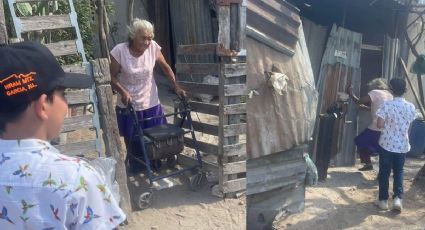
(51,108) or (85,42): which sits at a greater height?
(85,42)

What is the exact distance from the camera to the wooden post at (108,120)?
377 centimetres

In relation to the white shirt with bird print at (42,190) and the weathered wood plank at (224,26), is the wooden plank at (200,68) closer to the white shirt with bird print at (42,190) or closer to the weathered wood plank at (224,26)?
the weathered wood plank at (224,26)

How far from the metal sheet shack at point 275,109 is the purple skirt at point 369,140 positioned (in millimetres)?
2239

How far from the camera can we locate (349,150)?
28.1 feet

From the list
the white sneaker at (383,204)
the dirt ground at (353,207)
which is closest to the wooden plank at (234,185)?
the dirt ground at (353,207)

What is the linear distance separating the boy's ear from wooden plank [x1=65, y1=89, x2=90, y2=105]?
2.53 metres

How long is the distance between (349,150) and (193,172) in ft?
15.6

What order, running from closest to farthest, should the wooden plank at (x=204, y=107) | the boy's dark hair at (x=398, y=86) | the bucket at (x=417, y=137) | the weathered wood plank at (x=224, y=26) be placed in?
the weathered wood plank at (x=224, y=26) → the wooden plank at (x=204, y=107) → the boy's dark hair at (x=398, y=86) → the bucket at (x=417, y=137)

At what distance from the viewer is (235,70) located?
→ 4.51 metres

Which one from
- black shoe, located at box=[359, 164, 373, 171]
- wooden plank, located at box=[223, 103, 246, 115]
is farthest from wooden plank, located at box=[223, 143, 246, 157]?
black shoe, located at box=[359, 164, 373, 171]

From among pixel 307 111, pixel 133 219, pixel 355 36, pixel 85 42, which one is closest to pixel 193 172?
pixel 133 219

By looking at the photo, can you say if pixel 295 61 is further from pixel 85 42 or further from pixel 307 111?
pixel 85 42

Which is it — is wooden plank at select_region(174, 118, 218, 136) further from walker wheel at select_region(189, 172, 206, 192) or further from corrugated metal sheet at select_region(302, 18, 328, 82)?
corrugated metal sheet at select_region(302, 18, 328, 82)

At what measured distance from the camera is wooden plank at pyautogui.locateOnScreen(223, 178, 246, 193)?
4.59 meters
